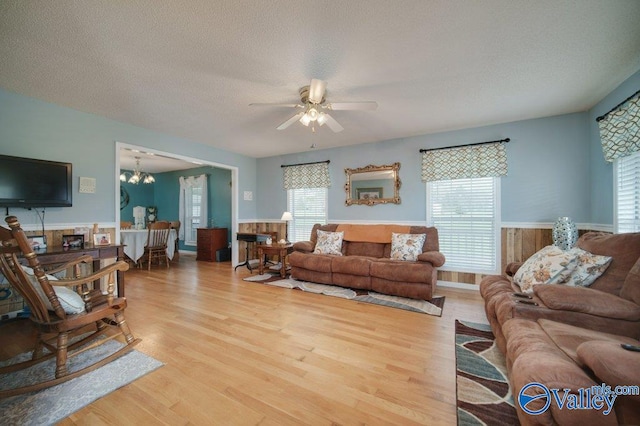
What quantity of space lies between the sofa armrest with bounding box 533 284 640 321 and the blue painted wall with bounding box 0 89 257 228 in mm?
4965

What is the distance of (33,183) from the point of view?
2789 millimetres

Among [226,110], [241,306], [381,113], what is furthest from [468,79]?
[241,306]

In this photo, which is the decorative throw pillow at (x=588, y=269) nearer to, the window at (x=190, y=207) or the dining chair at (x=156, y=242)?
the dining chair at (x=156, y=242)

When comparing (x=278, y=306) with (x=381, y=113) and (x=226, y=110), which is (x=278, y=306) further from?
(x=381, y=113)

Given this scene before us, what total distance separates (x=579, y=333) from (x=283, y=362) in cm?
194

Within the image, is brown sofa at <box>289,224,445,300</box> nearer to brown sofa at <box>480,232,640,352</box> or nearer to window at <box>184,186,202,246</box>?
brown sofa at <box>480,232,640,352</box>

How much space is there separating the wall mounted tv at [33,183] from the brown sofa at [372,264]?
3.15 m

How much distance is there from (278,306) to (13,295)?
9.85 feet

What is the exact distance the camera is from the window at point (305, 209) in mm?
5309

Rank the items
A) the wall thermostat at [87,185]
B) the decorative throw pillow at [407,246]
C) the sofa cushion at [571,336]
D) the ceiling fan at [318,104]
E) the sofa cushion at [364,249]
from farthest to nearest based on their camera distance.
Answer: the sofa cushion at [364,249] → the decorative throw pillow at [407,246] → the wall thermostat at [87,185] → the ceiling fan at [318,104] → the sofa cushion at [571,336]

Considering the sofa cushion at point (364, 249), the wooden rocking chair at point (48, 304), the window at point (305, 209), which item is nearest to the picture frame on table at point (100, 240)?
the wooden rocking chair at point (48, 304)

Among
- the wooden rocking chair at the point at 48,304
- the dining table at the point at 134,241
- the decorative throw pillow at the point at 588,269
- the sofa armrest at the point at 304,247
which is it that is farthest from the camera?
the dining table at the point at 134,241

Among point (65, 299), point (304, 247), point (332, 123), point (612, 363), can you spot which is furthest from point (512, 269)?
point (65, 299)

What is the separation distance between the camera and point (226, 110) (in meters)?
3.24
